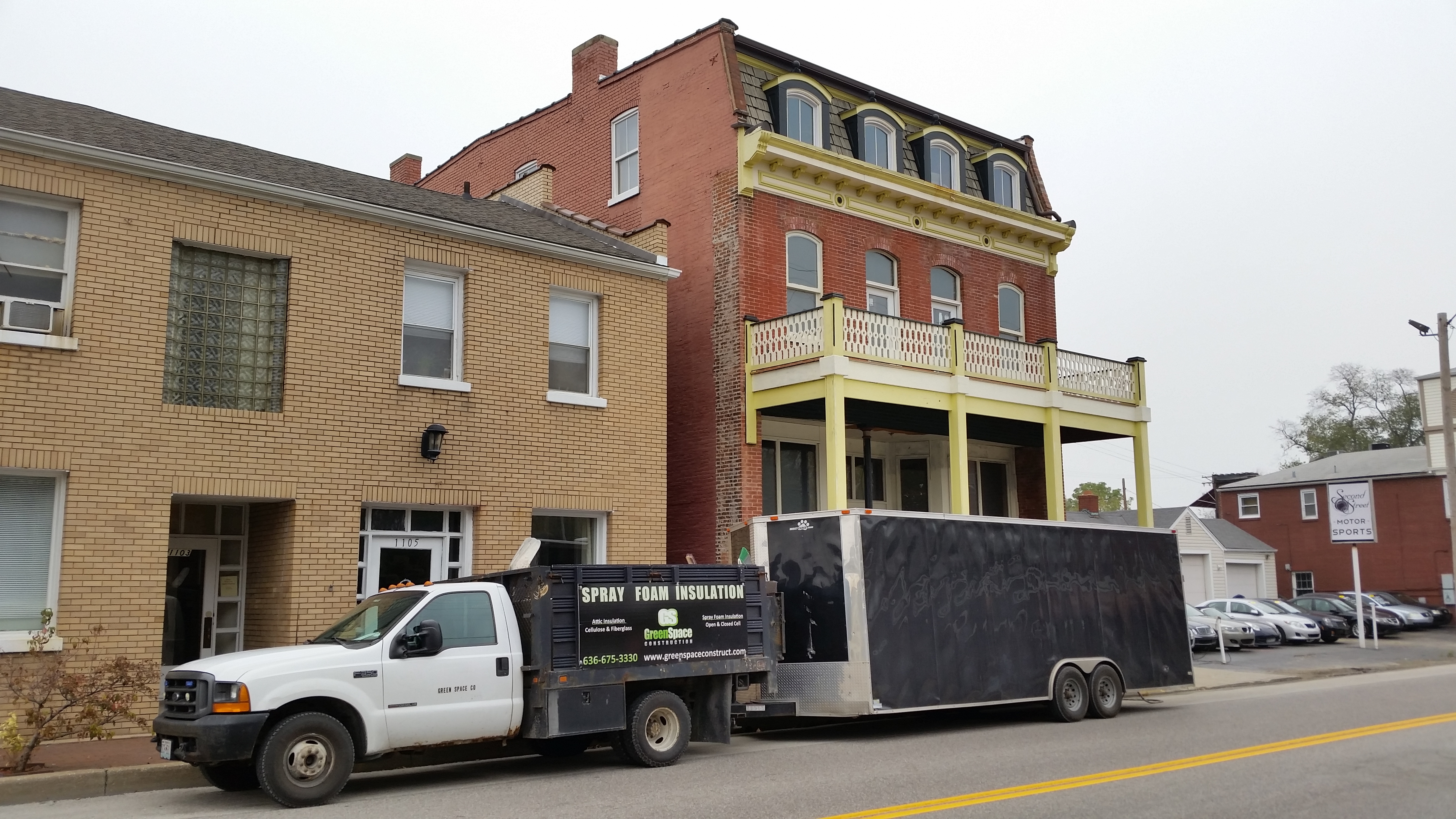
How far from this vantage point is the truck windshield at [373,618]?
10.2 m

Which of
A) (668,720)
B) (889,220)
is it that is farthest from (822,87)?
(668,720)

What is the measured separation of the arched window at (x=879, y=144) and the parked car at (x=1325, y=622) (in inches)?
778

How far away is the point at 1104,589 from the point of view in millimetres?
16328

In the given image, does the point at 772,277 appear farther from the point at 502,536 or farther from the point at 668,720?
the point at 668,720

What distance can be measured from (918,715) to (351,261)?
979 centimetres

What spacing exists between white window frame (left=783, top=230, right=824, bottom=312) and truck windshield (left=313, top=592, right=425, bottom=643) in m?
11.3

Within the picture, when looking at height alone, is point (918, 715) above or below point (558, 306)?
below

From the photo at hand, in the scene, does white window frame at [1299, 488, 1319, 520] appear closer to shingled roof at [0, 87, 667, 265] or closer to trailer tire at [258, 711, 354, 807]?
shingled roof at [0, 87, 667, 265]

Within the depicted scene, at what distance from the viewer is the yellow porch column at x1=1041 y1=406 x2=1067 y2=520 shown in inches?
837

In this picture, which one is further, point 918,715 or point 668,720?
point 918,715

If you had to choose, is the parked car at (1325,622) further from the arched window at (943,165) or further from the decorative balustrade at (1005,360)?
the arched window at (943,165)

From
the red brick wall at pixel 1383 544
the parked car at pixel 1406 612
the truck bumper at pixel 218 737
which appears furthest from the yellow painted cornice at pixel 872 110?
the red brick wall at pixel 1383 544

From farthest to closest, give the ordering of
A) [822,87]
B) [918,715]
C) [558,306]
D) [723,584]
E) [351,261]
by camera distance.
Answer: [822,87]
[558,306]
[918,715]
[351,261]
[723,584]

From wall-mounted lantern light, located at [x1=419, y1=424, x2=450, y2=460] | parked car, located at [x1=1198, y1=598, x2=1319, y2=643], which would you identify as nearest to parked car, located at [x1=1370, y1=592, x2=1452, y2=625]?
parked car, located at [x1=1198, y1=598, x2=1319, y2=643]
